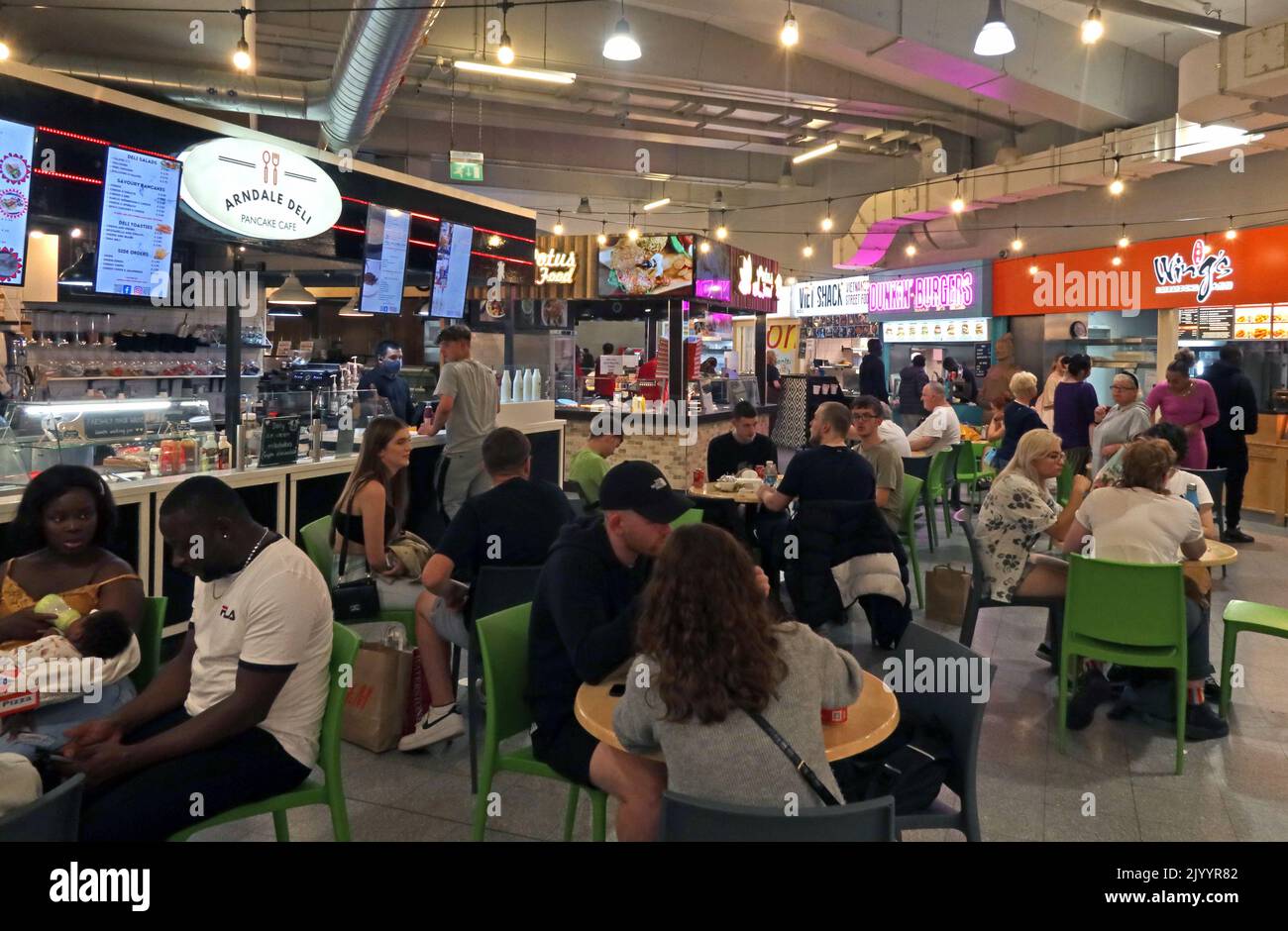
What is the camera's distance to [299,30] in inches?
379

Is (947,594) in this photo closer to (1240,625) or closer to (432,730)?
(1240,625)

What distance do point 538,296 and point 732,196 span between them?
8.40 meters

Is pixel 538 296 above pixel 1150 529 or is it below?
above

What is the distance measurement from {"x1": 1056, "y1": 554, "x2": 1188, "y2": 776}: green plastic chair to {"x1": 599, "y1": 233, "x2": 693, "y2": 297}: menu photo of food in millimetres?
7848

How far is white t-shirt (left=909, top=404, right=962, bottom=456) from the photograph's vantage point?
8.30 meters

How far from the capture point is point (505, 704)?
9.48 feet

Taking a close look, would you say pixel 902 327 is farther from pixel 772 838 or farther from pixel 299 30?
pixel 772 838

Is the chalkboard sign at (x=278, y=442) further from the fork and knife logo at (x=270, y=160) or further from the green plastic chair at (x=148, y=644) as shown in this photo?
the green plastic chair at (x=148, y=644)

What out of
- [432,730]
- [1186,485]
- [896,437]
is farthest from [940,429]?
[432,730]

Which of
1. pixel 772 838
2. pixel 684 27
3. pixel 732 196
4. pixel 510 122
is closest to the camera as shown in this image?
pixel 772 838

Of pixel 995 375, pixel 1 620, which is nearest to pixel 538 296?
pixel 995 375

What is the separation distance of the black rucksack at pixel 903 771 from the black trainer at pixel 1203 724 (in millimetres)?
2166

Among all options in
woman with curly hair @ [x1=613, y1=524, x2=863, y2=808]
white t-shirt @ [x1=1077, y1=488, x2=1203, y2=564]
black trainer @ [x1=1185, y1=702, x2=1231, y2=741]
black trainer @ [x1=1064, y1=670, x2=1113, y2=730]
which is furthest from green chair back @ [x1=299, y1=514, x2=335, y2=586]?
black trainer @ [x1=1185, y1=702, x2=1231, y2=741]
